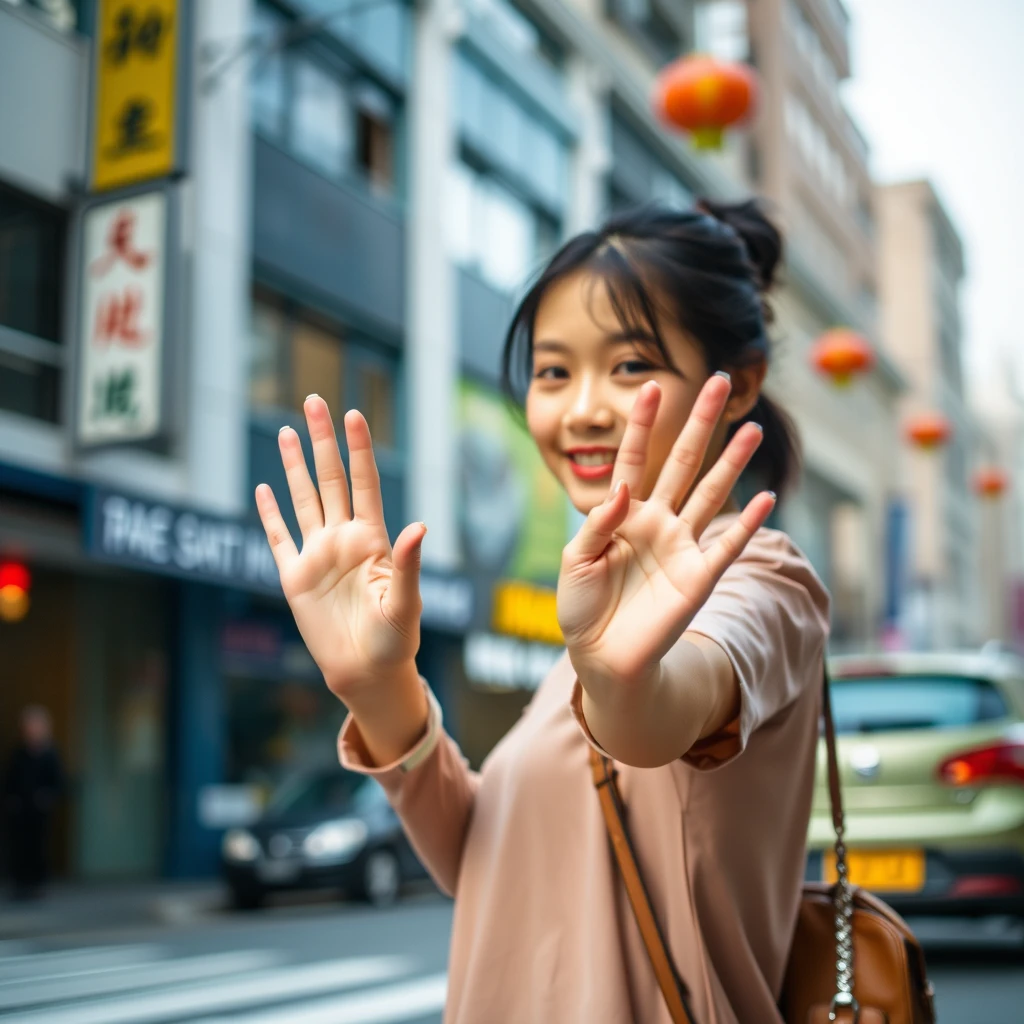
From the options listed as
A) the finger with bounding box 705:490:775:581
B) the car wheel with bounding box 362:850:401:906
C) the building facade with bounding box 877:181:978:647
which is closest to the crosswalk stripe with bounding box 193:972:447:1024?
the finger with bounding box 705:490:775:581

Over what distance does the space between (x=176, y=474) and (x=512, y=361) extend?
464 inches

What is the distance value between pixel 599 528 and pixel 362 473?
39 cm

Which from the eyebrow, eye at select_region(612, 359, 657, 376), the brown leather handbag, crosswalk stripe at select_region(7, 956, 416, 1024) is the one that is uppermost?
the eyebrow

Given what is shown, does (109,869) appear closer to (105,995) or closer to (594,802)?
(105,995)

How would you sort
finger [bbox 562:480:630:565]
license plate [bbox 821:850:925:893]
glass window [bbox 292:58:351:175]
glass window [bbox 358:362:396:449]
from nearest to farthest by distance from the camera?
finger [bbox 562:480:630:565] < license plate [bbox 821:850:925:893] < glass window [bbox 292:58:351:175] < glass window [bbox 358:362:396:449]

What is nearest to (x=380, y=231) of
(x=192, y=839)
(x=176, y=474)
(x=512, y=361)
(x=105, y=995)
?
(x=176, y=474)

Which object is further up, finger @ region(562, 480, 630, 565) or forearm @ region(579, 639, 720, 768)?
finger @ region(562, 480, 630, 565)

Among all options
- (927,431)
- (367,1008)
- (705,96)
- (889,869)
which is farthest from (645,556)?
(927,431)

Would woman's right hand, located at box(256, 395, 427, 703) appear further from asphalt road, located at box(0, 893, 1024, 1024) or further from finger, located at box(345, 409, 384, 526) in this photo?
asphalt road, located at box(0, 893, 1024, 1024)

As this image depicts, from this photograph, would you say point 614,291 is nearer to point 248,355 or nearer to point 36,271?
point 36,271

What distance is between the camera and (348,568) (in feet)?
5.32

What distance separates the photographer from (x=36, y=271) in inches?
405

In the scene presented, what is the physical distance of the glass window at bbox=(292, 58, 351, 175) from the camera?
634 inches

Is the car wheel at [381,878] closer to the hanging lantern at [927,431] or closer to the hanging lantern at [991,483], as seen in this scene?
the hanging lantern at [927,431]
